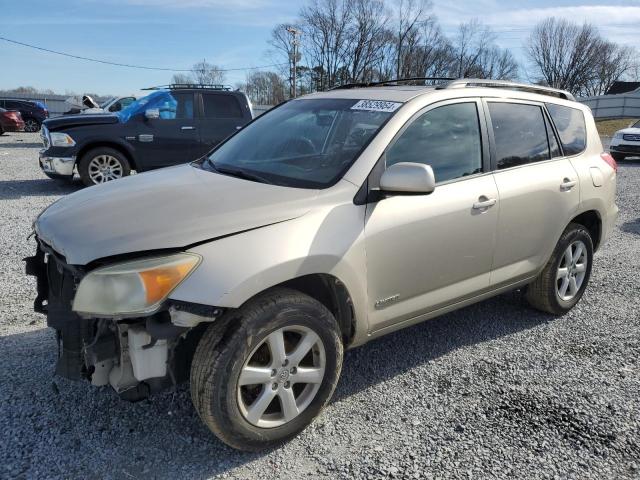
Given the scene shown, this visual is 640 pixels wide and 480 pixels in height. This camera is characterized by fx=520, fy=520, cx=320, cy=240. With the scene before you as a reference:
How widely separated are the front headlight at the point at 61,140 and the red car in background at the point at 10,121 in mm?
15917

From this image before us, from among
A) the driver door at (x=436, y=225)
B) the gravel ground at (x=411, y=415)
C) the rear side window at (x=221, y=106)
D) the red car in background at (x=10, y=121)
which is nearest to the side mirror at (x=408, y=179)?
the driver door at (x=436, y=225)

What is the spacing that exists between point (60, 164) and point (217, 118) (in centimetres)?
283

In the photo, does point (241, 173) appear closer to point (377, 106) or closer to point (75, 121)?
point (377, 106)

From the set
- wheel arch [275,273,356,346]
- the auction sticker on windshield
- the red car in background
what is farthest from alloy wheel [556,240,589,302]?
the red car in background

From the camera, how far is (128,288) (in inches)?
84.9

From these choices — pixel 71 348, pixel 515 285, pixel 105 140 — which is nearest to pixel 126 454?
pixel 71 348

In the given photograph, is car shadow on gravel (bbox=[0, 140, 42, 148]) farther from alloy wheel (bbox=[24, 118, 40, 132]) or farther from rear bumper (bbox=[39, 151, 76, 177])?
rear bumper (bbox=[39, 151, 76, 177])

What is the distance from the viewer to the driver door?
2.83 m

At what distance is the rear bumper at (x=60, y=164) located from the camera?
8.65 m

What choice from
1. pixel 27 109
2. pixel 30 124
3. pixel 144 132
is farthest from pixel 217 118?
pixel 30 124

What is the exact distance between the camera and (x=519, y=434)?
2750 mm

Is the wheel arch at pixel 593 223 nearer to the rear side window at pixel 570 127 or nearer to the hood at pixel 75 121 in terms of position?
the rear side window at pixel 570 127

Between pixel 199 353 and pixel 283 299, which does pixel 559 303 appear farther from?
pixel 199 353

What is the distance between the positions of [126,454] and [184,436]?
0.28m
